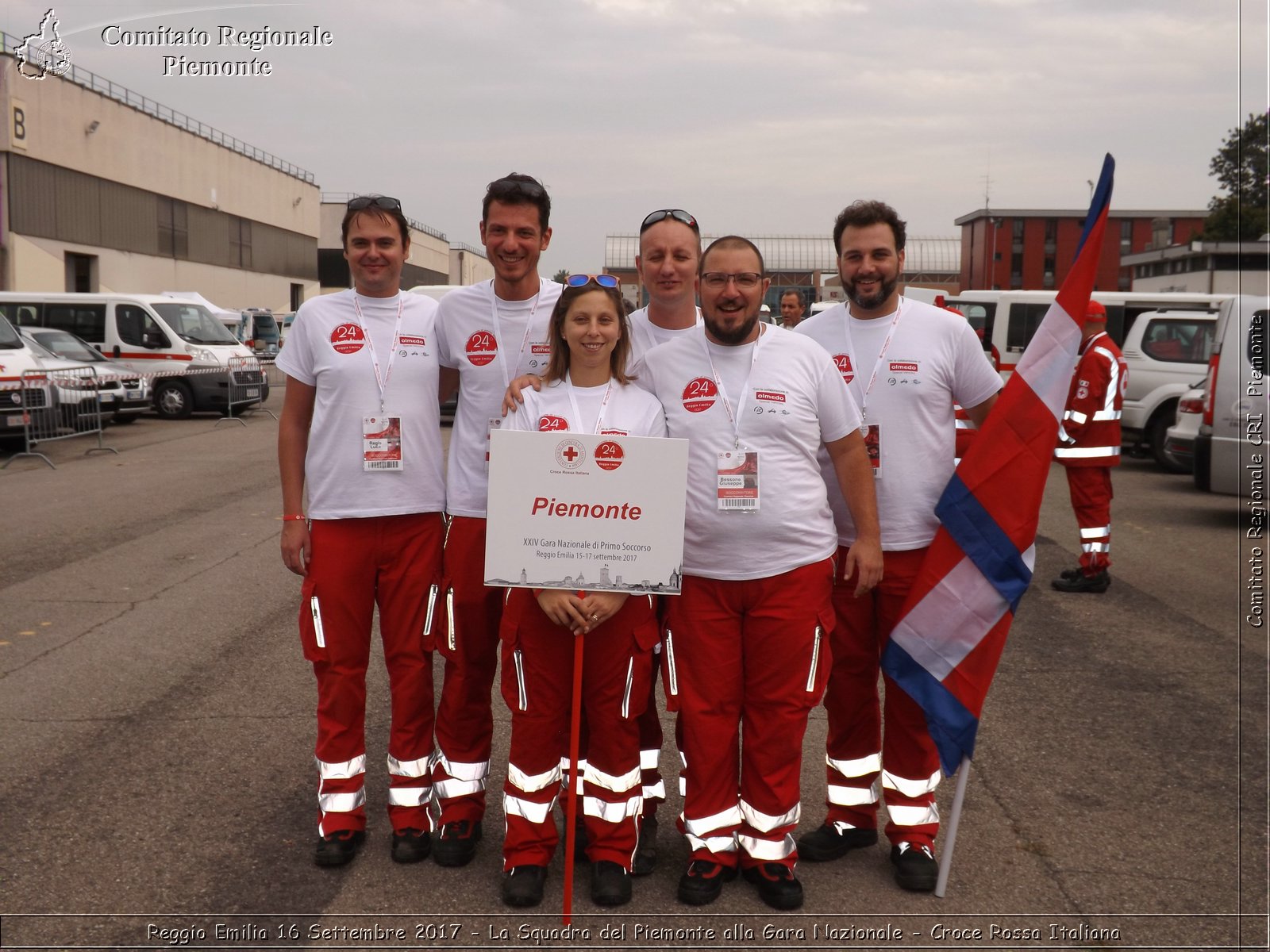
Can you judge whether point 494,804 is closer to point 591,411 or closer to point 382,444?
point 382,444

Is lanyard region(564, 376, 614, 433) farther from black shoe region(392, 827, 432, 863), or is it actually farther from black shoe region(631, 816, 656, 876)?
black shoe region(392, 827, 432, 863)

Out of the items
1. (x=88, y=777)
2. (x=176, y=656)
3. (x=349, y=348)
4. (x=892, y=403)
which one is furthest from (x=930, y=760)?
(x=176, y=656)

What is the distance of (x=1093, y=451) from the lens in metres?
8.59

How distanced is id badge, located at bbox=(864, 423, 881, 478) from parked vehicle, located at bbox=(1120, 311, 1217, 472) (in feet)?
44.0

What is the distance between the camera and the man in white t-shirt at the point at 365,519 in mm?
4027

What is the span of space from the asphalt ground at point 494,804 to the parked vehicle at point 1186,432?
4.45 meters

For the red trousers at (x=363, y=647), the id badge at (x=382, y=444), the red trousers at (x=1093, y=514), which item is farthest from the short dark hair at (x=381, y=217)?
the red trousers at (x=1093, y=514)

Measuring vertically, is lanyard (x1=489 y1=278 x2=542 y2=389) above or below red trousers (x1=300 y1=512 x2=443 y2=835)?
above

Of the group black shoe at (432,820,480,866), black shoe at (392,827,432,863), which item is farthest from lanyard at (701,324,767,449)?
black shoe at (392,827,432,863)

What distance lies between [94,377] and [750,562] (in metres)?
16.9

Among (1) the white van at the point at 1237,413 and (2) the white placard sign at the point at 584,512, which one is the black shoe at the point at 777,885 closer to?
(2) the white placard sign at the point at 584,512

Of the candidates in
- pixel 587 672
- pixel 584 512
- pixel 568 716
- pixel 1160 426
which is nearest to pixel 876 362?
pixel 584 512

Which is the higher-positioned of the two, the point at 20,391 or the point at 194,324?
the point at 194,324

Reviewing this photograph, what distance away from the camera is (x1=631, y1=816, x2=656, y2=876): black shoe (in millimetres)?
3920
